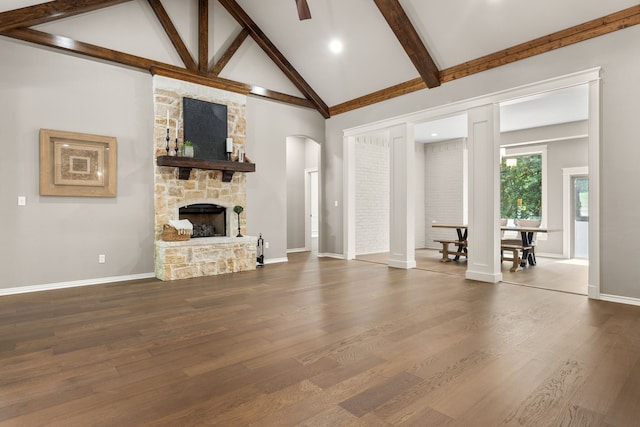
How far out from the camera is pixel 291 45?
6750mm

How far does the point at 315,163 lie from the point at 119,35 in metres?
5.20

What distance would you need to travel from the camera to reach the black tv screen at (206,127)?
5.93 metres

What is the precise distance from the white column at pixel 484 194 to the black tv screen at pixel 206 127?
4.15 m

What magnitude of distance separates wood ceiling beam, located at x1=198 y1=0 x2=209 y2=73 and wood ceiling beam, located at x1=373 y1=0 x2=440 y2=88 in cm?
300

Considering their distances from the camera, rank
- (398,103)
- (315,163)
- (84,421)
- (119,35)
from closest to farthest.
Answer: (84,421) → (119,35) → (398,103) → (315,163)

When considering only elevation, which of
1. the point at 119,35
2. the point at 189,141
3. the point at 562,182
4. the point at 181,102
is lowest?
the point at 562,182

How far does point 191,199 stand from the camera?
599cm

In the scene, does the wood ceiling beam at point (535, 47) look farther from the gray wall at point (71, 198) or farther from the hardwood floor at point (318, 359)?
the gray wall at point (71, 198)

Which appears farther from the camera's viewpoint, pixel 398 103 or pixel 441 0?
pixel 398 103

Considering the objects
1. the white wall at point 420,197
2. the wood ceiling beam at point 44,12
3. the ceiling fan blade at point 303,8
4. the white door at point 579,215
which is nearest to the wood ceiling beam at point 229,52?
the wood ceiling beam at point 44,12

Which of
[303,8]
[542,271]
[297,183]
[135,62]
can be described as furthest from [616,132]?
[297,183]

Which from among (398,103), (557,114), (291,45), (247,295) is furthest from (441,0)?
(247,295)

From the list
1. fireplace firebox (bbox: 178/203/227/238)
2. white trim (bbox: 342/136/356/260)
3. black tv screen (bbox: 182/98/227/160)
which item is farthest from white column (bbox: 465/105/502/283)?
fireplace firebox (bbox: 178/203/227/238)

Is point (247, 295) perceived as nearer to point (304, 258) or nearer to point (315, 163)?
point (304, 258)
